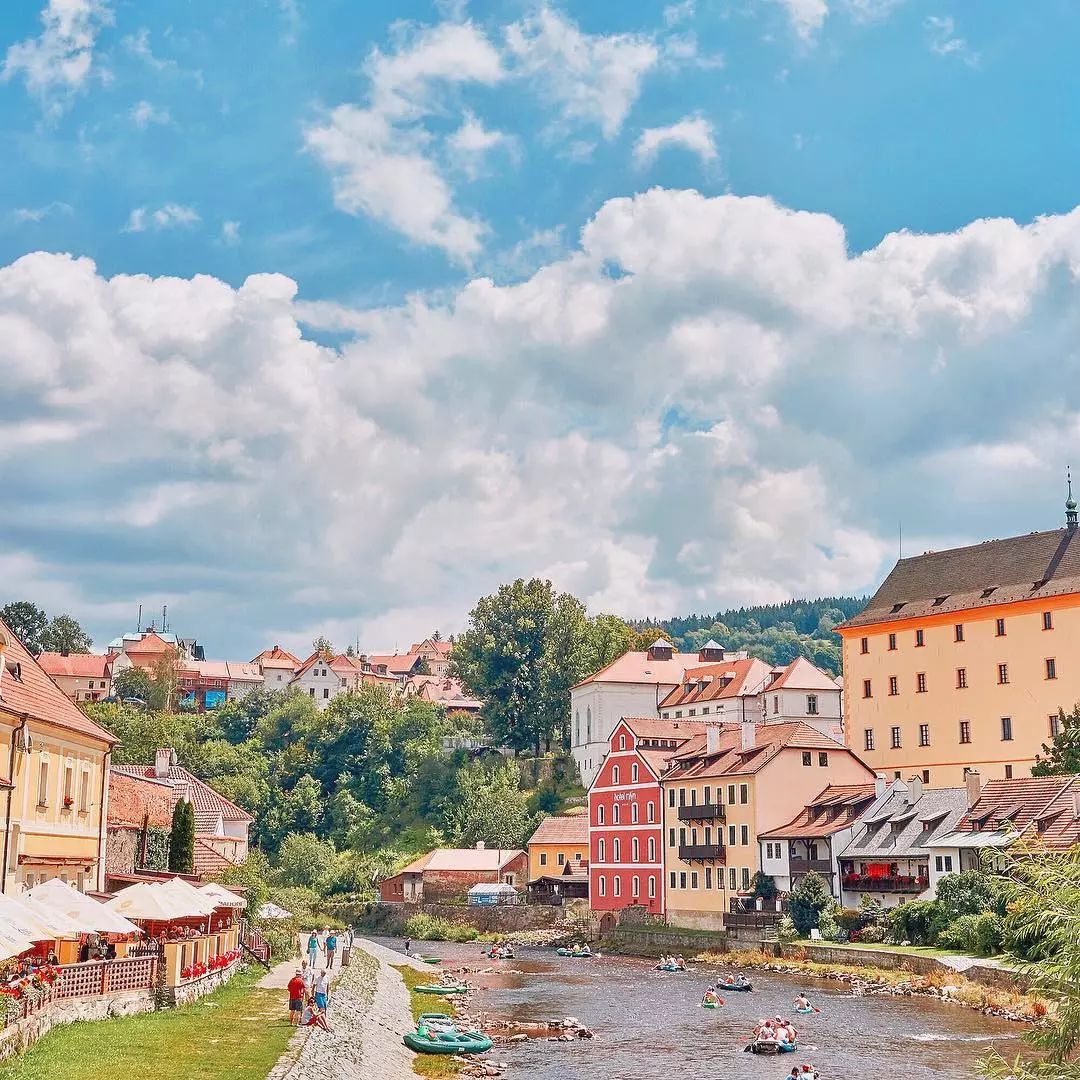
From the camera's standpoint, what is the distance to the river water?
114 feet

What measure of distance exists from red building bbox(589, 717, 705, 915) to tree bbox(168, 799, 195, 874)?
117ft

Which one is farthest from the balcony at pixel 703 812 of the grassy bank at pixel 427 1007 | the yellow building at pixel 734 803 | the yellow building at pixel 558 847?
the grassy bank at pixel 427 1007

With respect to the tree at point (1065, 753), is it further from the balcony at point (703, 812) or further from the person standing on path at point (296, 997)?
the person standing on path at point (296, 997)

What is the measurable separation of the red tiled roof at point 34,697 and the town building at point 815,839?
38.2 meters

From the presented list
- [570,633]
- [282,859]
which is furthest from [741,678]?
[282,859]

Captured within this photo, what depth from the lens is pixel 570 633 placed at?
117125 millimetres

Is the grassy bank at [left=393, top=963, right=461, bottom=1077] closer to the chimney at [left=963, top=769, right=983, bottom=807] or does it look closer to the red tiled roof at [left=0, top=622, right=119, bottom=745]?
the red tiled roof at [left=0, top=622, right=119, bottom=745]

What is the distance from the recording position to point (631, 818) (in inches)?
3241

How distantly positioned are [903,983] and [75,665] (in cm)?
13074

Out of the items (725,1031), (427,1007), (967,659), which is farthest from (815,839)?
(427,1007)

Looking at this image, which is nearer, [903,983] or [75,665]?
[903,983]

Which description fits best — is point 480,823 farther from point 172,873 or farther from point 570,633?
point 172,873

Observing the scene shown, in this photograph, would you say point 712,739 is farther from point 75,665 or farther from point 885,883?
point 75,665

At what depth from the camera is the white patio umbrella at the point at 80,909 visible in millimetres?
26953
